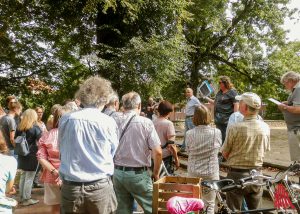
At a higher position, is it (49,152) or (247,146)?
(247,146)

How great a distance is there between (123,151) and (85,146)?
1.24 m

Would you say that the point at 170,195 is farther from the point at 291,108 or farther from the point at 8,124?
the point at 8,124

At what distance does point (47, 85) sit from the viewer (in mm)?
14414

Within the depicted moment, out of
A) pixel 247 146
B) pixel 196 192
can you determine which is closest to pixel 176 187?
pixel 196 192

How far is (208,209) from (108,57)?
8503 mm

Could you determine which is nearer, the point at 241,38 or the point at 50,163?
the point at 50,163

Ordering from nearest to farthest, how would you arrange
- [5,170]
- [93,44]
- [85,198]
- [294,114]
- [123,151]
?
1. [85,198]
2. [5,170]
3. [123,151]
4. [294,114]
5. [93,44]

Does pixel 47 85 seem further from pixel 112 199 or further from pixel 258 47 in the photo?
pixel 258 47

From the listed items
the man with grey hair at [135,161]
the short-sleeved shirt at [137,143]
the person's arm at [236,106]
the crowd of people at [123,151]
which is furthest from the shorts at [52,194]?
the person's arm at [236,106]

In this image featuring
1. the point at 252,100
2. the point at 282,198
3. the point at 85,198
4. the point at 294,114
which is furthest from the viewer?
the point at 294,114

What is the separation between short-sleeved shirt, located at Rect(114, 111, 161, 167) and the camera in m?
4.41

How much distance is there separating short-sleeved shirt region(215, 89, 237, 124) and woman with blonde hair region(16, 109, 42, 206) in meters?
3.85

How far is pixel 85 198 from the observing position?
10.6ft

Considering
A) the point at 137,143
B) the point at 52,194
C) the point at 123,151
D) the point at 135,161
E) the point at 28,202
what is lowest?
the point at 28,202
